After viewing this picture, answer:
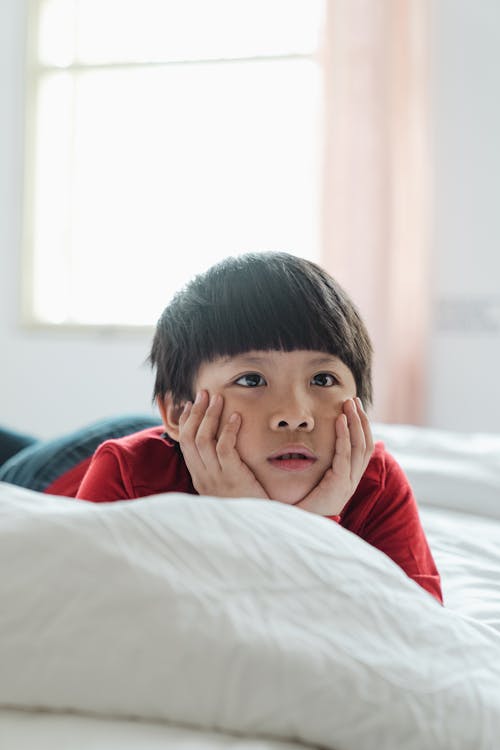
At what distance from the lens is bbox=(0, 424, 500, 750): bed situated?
485mm

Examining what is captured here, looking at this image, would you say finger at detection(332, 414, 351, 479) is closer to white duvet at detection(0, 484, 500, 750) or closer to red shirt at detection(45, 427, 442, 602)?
red shirt at detection(45, 427, 442, 602)

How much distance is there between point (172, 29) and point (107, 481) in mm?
3338

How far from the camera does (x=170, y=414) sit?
3.54 ft

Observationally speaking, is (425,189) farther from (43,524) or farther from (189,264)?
(43,524)

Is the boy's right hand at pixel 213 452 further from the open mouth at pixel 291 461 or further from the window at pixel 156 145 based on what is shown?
the window at pixel 156 145

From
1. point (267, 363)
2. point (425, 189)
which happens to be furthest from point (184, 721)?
point (425, 189)

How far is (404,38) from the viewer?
341cm

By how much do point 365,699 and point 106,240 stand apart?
3775 millimetres

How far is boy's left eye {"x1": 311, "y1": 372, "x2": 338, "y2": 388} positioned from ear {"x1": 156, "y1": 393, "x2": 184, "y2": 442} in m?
0.17

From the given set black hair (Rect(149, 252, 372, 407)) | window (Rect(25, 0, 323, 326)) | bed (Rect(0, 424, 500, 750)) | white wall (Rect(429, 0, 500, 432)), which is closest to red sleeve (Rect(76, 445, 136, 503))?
black hair (Rect(149, 252, 372, 407))

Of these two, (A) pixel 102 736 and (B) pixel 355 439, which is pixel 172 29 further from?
(A) pixel 102 736

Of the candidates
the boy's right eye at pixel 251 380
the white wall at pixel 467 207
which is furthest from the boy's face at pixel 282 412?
the white wall at pixel 467 207

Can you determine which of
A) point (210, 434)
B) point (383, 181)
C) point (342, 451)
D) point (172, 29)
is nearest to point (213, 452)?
point (210, 434)

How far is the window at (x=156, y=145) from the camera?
12.8 feet
